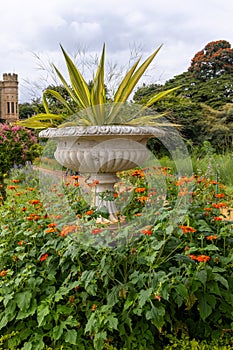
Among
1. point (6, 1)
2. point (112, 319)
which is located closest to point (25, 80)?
point (6, 1)

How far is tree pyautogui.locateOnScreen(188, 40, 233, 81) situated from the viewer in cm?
1802

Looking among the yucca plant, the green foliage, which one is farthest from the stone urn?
the green foliage

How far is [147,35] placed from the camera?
492cm

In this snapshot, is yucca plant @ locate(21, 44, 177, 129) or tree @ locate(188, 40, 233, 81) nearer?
yucca plant @ locate(21, 44, 177, 129)

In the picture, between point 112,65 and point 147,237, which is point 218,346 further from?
point 112,65

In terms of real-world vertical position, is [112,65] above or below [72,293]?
above

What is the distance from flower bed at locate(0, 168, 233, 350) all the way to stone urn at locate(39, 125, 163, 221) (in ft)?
2.55

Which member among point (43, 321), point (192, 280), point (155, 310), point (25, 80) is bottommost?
point (43, 321)

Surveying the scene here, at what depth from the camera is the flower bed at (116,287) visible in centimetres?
181

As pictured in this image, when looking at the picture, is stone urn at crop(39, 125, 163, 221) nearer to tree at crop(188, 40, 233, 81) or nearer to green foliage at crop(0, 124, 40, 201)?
green foliage at crop(0, 124, 40, 201)

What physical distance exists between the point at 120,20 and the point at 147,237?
98.7 inches

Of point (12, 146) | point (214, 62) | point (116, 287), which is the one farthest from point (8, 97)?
point (116, 287)

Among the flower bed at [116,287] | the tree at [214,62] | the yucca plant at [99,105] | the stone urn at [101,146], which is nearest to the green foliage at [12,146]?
the yucca plant at [99,105]

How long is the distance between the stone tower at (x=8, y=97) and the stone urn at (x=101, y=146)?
19117 millimetres
